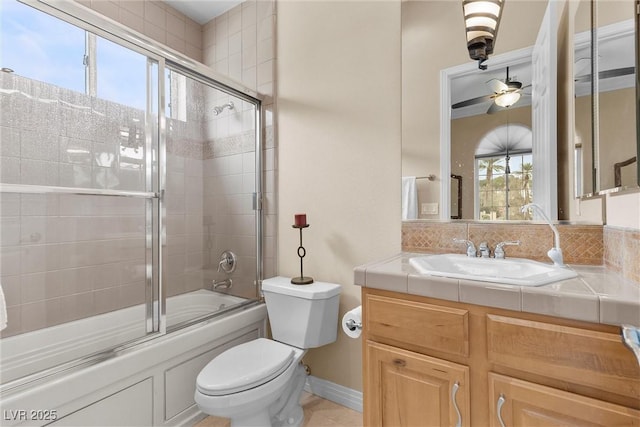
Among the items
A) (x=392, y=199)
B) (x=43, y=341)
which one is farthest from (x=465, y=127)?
(x=43, y=341)

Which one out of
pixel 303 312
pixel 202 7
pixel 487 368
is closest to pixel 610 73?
pixel 487 368

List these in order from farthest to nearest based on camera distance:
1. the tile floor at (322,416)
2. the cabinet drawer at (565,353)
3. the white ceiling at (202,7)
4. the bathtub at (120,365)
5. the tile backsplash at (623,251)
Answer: the white ceiling at (202,7) → the tile floor at (322,416) → the bathtub at (120,365) → the tile backsplash at (623,251) → the cabinet drawer at (565,353)

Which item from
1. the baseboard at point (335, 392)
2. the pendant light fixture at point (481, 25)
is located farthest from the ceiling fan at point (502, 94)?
the baseboard at point (335, 392)

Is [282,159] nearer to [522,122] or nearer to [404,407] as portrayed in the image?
[522,122]

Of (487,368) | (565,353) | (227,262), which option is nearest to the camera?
(565,353)

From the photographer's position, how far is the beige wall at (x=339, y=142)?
170 centimetres

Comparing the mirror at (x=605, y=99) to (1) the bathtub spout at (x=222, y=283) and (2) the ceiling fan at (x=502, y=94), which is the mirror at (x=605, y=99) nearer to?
(2) the ceiling fan at (x=502, y=94)

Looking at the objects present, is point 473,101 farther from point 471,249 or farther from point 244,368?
point 244,368

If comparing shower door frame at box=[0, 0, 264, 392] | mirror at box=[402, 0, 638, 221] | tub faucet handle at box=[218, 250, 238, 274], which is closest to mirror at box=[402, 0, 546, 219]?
mirror at box=[402, 0, 638, 221]

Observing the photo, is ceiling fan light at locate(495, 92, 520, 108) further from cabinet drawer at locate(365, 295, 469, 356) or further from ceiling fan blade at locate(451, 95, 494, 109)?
cabinet drawer at locate(365, 295, 469, 356)

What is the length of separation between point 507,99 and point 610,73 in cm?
42

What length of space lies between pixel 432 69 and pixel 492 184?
650 millimetres

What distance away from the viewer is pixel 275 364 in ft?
4.79

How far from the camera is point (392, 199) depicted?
168cm
